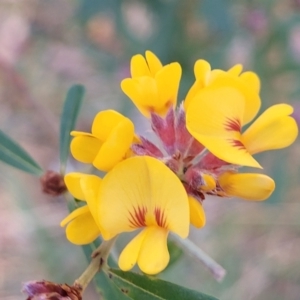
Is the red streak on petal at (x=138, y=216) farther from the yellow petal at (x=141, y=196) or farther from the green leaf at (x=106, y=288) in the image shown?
the green leaf at (x=106, y=288)

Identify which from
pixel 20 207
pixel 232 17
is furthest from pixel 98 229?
pixel 20 207

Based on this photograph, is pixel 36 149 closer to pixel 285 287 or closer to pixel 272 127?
pixel 285 287

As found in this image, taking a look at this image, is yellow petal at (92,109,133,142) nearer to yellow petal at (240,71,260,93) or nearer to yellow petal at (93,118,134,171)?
yellow petal at (93,118,134,171)

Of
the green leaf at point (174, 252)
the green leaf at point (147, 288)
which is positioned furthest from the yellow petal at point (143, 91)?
the green leaf at point (174, 252)

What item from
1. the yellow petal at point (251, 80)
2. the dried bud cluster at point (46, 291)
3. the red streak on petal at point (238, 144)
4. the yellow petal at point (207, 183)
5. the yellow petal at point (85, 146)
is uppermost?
the yellow petal at point (251, 80)

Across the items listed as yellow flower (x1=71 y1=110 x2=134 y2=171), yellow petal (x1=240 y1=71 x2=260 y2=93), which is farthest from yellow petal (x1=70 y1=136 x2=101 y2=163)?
yellow petal (x1=240 y1=71 x2=260 y2=93)

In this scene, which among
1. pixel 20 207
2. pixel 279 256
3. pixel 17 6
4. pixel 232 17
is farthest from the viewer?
pixel 17 6
